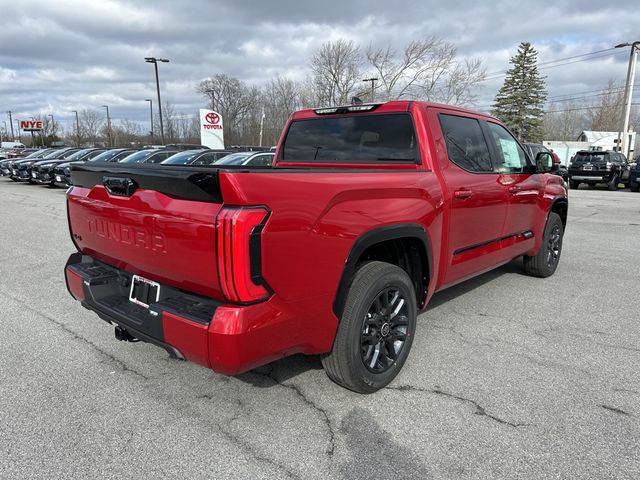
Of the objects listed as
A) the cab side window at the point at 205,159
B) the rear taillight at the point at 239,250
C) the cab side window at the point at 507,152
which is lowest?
the rear taillight at the point at 239,250

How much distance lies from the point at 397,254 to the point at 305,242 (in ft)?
4.07

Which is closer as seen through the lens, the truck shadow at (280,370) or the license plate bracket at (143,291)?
the license plate bracket at (143,291)

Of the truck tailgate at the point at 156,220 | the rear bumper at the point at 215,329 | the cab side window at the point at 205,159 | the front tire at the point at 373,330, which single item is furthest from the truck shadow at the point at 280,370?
the cab side window at the point at 205,159

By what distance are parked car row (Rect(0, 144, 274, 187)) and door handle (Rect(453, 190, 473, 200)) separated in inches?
292

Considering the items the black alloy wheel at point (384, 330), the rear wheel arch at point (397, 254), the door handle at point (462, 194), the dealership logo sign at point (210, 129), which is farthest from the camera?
the dealership logo sign at point (210, 129)

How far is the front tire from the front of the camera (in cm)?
278

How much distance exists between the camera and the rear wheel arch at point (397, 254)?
2699 mm

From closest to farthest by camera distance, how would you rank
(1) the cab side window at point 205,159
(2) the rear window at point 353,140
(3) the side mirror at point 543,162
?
(2) the rear window at point 353,140 < (3) the side mirror at point 543,162 < (1) the cab side window at point 205,159

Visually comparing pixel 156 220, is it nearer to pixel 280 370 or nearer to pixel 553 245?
pixel 280 370

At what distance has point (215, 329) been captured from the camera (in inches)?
85.6

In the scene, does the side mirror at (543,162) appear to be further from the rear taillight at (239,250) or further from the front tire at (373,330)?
the rear taillight at (239,250)

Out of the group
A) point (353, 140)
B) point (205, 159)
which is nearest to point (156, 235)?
point (353, 140)

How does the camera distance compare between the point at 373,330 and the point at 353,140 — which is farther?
the point at 353,140

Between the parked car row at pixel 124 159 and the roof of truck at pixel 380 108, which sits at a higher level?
the roof of truck at pixel 380 108
